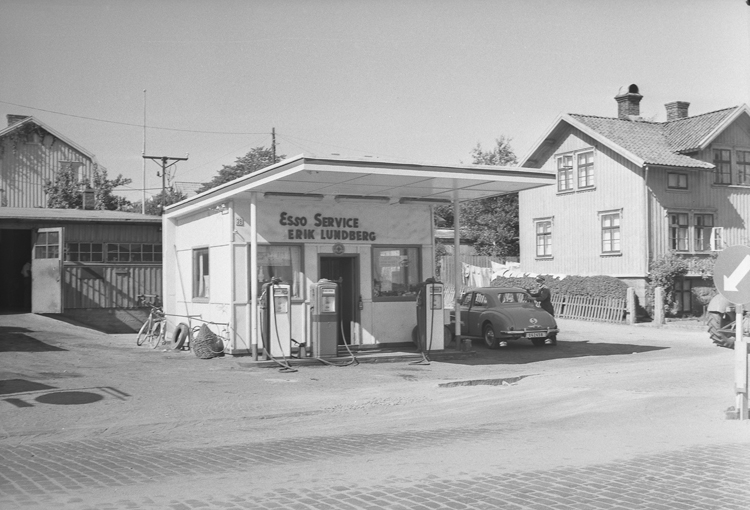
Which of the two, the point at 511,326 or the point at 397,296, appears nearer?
Answer: the point at 397,296

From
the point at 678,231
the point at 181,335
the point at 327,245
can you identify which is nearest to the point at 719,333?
the point at 327,245

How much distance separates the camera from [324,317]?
17.2 m

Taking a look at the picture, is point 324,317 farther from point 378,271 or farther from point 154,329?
point 154,329

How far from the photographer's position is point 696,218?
114 ft

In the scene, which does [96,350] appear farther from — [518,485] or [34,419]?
[518,485]

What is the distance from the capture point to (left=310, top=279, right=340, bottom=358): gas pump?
17125 millimetres

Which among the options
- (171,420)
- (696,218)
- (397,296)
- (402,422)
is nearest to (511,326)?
(397,296)

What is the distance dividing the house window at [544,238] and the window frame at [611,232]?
3563 millimetres

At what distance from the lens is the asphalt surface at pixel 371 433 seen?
273 inches

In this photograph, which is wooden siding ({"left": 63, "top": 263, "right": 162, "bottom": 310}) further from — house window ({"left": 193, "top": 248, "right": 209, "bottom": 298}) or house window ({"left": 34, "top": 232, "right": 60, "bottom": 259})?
house window ({"left": 193, "top": 248, "right": 209, "bottom": 298})

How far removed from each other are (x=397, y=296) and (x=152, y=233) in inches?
427

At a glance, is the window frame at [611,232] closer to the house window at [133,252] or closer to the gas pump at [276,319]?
the house window at [133,252]

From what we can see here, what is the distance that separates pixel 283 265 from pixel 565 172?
75.6ft

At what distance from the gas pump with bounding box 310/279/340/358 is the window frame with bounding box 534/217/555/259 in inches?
913
